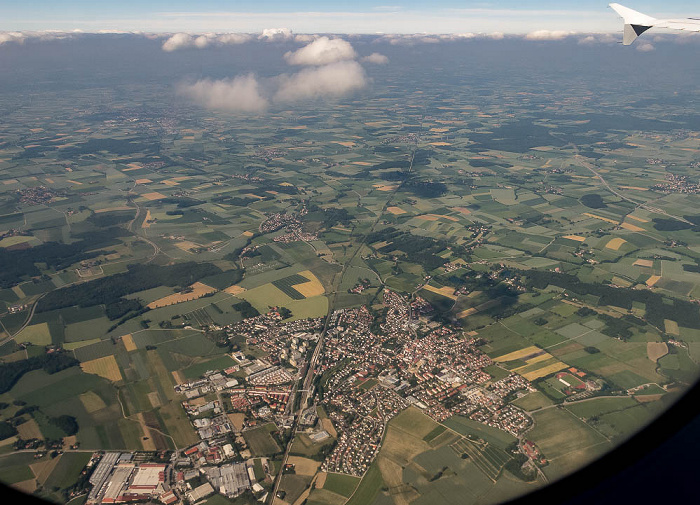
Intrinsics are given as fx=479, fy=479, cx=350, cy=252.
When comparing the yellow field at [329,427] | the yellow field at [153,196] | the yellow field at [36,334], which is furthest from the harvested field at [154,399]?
the yellow field at [153,196]

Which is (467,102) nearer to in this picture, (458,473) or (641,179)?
(641,179)

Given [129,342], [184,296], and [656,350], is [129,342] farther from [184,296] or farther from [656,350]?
[656,350]

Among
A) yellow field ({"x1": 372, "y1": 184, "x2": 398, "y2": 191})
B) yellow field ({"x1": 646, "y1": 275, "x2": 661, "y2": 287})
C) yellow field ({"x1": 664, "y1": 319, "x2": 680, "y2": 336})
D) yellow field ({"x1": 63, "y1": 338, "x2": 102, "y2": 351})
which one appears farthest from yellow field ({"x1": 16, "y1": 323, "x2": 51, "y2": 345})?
yellow field ({"x1": 372, "y1": 184, "x2": 398, "y2": 191})

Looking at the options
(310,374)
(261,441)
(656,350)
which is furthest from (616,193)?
(261,441)

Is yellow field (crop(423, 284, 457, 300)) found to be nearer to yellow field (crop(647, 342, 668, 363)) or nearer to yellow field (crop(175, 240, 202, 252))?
yellow field (crop(647, 342, 668, 363))

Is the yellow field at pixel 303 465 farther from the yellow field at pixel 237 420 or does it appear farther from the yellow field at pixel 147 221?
the yellow field at pixel 147 221
